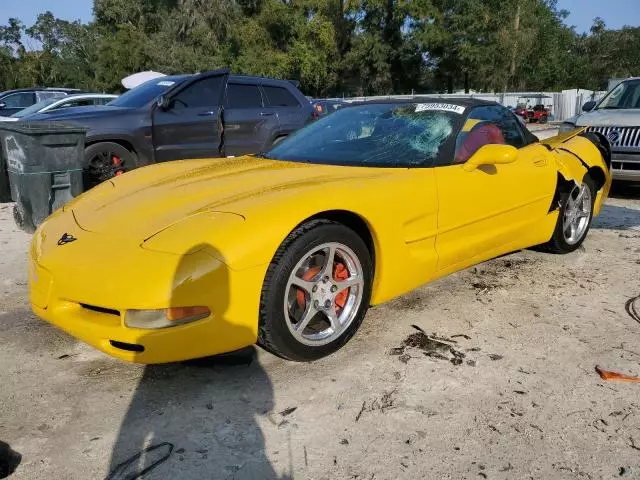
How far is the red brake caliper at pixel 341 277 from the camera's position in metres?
2.89

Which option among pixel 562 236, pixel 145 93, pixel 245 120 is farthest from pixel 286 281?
pixel 145 93

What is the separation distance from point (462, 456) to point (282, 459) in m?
0.68

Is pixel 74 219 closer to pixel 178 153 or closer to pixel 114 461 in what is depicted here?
pixel 114 461

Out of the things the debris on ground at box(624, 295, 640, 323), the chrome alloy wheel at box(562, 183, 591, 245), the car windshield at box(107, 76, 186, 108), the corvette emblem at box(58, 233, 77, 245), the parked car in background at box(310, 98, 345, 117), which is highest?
the car windshield at box(107, 76, 186, 108)

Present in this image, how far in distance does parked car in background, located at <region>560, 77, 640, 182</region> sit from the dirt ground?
4.26 metres

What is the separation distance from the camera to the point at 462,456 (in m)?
2.06

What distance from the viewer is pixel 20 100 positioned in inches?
538

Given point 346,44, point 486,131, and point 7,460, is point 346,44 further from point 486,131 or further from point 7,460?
point 7,460

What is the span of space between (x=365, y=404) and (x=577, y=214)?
321 centimetres

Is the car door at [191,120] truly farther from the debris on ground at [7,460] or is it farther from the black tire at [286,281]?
the debris on ground at [7,460]

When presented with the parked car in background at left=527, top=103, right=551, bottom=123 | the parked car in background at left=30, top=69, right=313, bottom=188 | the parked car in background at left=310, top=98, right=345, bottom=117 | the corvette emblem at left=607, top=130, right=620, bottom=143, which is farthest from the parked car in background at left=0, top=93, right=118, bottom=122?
the parked car in background at left=527, top=103, right=551, bottom=123

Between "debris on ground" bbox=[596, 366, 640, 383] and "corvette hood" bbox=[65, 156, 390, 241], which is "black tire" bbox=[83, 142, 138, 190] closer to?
"corvette hood" bbox=[65, 156, 390, 241]

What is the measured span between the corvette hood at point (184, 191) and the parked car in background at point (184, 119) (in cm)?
359

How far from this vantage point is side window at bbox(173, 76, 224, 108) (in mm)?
7531
